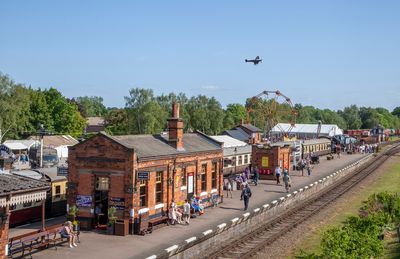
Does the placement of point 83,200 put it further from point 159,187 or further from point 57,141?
point 57,141

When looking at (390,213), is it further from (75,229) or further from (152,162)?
(75,229)

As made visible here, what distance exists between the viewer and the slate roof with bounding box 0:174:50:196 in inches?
651

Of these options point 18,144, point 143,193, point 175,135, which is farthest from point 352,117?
point 143,193

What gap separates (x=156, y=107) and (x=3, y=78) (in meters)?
28.6

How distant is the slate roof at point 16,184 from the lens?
54.3 ft

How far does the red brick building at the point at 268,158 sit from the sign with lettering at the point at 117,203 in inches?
954

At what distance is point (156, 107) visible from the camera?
87.9 metres

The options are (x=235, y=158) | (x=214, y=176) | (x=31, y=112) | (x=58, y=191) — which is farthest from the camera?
(x=31, y=112)

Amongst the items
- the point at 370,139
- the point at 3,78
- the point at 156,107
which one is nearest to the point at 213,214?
the point at 3,78

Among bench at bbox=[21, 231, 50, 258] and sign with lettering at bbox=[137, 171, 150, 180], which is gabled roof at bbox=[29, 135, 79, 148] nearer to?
sign with lettering at bbox=[137, 171, 150, 180]

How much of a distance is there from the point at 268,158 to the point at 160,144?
66.7 ft

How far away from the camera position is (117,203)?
2367 cm

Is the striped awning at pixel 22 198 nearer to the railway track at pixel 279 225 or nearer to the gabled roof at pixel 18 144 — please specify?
the railway track at pixel 279 225

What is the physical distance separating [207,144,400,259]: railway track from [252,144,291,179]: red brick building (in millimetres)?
5108
